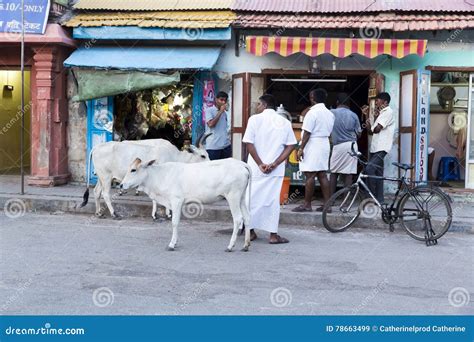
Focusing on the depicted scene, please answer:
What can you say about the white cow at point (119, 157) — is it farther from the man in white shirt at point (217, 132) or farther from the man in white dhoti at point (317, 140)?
the man in white dhoti at point (317, 140)

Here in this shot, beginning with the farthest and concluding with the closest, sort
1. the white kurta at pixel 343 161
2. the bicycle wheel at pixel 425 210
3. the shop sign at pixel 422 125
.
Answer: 1. the shop sign at pixel 422 125
2. the white kurta at pixel 343 161
3. the bicycle wheel at pixel 425 210

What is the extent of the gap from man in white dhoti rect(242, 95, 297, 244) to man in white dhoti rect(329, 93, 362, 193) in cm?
245

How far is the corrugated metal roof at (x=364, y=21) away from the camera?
11227mm

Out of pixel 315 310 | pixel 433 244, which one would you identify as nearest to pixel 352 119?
pixel 433 244

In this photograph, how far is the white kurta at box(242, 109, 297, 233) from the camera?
8.01 m

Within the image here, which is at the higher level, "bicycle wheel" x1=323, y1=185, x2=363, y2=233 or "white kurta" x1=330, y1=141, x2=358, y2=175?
"white kurta" x1=330, y1=141, x2=358, y2=175

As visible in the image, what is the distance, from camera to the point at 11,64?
12.8 m

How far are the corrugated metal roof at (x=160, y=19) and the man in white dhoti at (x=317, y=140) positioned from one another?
286 cm

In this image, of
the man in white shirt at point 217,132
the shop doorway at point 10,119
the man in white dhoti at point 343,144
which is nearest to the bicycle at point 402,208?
the man in white dhoti at point 343,144

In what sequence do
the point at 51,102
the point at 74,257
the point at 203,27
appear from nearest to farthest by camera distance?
1. the point at 74,257
2. the point at 203,27
3. the point at 51,102

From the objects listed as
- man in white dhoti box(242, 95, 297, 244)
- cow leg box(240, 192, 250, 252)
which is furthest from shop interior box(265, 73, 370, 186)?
cow leg box(240, 192, 250, 252)

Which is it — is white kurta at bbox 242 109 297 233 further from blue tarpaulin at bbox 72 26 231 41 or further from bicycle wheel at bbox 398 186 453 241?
blue tarpaulin at bbox 72 26 231 41

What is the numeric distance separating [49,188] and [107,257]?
206 inches

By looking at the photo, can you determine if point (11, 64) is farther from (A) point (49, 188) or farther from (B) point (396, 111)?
(B) point (396, 111)
